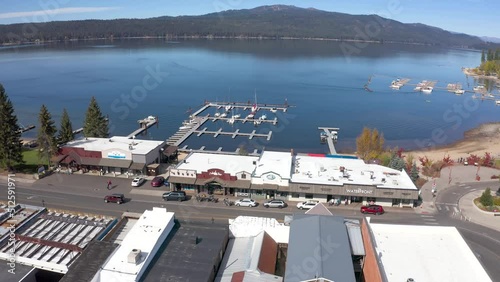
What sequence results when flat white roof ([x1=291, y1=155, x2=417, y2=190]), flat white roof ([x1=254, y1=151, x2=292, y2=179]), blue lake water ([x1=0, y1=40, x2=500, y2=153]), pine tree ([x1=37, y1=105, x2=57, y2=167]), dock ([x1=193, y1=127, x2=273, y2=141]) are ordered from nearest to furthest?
flat white roof ([x1=291, y1=155, x2=417, y2=190]) < flat white roof ([x1=254, y1=151, x2=292, y2=179]) < pine tree ([x1=37, y1=105, x2=57, y2=167]) < dock ([x1=193, y1=127, x2=273, y2=141]) < blue lake water ([x1=0, y1=40, x2=500, y2=153])

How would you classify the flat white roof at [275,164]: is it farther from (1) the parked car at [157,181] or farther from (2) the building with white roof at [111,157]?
(2) the building with white roof at [111,157]

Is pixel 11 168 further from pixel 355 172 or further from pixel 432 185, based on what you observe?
pixel 432 185

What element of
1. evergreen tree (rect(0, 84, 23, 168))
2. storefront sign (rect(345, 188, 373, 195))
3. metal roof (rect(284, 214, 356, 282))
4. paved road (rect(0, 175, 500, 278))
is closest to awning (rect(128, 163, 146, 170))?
paved road (rect(0, 175, 500, 278))

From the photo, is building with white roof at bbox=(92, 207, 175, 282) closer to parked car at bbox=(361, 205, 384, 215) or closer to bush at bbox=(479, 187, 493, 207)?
parked car at bbox=(361, 205, 384, 215)

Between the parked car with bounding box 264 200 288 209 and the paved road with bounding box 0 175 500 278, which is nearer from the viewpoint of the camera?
the paved road with bounding box 0 175 500 278

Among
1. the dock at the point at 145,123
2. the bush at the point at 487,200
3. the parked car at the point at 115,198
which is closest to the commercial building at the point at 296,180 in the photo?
the parked car at the point at 115,198

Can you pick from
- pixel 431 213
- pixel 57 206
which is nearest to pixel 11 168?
pixel 57 206
